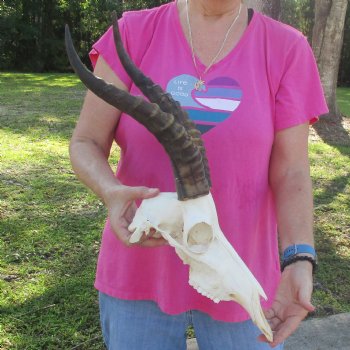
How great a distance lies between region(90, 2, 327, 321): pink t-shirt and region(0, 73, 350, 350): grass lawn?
5.33ft

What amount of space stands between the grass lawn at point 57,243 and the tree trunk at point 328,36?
6.60 feet

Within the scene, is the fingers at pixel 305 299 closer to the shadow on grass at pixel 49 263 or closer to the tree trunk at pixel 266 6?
the shadow on grass at pixel 49 263

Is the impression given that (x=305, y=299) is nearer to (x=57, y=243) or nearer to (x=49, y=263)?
(x=49, y=263)

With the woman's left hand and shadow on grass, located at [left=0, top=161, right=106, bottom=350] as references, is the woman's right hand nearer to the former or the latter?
the woman's left hand

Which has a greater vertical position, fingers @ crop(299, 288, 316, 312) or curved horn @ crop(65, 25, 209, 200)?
curved horn @ crop(65, 25, 209, 200)

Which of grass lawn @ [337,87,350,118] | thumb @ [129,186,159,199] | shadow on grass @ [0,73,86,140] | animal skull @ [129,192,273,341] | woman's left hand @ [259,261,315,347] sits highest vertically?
thumb @ [129,186,159,199]

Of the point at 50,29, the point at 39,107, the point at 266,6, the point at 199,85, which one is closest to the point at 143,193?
the point at 199,85

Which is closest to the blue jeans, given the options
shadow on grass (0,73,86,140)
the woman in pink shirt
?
the woman in pink shirt

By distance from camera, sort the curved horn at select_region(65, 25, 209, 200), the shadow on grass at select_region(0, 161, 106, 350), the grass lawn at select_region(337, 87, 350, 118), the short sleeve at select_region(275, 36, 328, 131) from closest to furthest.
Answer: the curved horn at select_region(65, 25, 209, 200)
the short sleeve at select_region(275, 36, 328, 131)
the shadow on grass at select_region(0, 161, 106, 350)
the grass lawn at select_region(337, 87, 350, 118)

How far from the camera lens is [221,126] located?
5.35ft

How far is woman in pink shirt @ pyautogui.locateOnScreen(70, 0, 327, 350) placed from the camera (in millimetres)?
1645

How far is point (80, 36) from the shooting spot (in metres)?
22.5

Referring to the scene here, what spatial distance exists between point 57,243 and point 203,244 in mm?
3080

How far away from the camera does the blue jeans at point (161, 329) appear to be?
176cm
